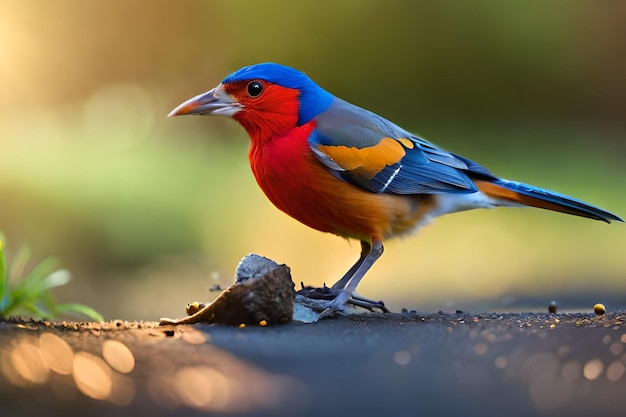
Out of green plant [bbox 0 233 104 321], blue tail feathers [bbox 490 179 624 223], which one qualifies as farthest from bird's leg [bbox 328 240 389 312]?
green plant [bbox 0 233 104 321]

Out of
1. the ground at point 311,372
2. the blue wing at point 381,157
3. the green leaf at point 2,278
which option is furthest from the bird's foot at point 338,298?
the green leaf at point 2,278

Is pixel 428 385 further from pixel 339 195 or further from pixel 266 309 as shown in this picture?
pixel 339 195

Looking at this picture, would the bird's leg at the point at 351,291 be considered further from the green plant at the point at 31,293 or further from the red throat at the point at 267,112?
the green plant at the point at 31,293

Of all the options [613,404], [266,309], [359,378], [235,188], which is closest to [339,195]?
[266,309]

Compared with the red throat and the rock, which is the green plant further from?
the red throat

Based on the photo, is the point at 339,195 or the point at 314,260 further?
the point at 314,260

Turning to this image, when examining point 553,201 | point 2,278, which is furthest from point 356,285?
point 2,278

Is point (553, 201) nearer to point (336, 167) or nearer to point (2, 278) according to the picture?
point (336, 167)
